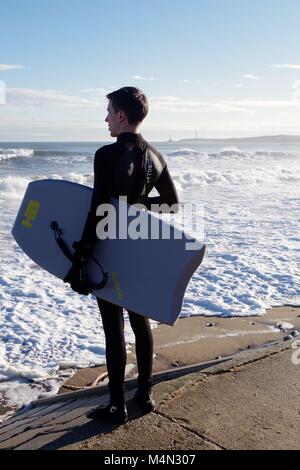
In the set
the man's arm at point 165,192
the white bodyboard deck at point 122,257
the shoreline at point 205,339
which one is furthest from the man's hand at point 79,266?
the shoreline at point 205,339

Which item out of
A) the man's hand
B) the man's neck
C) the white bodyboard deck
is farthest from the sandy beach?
the man's neck

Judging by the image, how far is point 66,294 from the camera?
585cm

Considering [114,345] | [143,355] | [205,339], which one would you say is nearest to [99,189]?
[114,345]

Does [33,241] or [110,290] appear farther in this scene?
[33,241]

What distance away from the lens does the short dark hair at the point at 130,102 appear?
8.01 ft

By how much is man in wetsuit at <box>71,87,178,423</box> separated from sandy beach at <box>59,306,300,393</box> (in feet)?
3.56

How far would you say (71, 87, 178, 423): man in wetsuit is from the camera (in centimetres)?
241

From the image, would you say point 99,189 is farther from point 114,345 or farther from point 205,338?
point 205,338

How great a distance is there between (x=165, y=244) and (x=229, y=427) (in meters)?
0.95

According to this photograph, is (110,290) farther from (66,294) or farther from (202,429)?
(66,294)

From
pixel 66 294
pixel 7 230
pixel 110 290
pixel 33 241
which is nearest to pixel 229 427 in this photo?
pixel 110 290

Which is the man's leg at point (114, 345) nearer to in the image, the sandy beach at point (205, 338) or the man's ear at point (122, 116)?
the man's ear at point (122, 116)

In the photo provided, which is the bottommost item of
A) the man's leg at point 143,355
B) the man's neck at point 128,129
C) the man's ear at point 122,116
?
the man's leg at point 143,355

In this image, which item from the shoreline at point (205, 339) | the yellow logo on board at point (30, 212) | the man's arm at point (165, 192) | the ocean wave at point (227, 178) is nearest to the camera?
the man's arm at point (165, 192)
